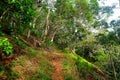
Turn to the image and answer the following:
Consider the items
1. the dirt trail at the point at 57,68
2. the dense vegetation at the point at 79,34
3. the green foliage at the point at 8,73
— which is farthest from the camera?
the dense vegetation at the point at 79,34

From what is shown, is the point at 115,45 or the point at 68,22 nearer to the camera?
the point at 115,45

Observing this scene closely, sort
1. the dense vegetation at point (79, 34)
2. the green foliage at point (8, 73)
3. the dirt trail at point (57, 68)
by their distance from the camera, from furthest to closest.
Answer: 1. the dense vegetation at point (79, 34)
2. the dirt trail at point (57, 68)
3. the green foliage at point (8, 73)

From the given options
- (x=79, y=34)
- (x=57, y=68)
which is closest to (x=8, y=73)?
(x=57, y=68)

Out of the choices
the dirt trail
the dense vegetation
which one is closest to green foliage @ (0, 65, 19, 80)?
the dense vegetation

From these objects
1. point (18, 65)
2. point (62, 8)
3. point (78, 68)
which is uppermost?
point (62, 8)

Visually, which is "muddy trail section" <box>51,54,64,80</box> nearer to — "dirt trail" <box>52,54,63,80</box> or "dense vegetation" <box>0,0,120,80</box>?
"dirt trail" <box>52,54,63,80</box>

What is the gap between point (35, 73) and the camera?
19.1m

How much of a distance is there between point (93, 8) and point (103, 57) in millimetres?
7585

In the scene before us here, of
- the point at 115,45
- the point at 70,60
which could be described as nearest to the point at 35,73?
the point at 70,60

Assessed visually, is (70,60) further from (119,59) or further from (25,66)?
(25,66)

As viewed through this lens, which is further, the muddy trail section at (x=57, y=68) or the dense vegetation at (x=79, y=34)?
the dense vegetation at (x=79, y=34)

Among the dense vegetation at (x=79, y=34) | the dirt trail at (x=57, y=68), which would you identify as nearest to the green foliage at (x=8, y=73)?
the dense vegetation at (x=79, y=34)

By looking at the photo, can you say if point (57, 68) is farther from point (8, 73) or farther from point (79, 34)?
point (79, 34)

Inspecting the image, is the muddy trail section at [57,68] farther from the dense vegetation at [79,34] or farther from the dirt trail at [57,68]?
the dense vegetation at [79,34]
